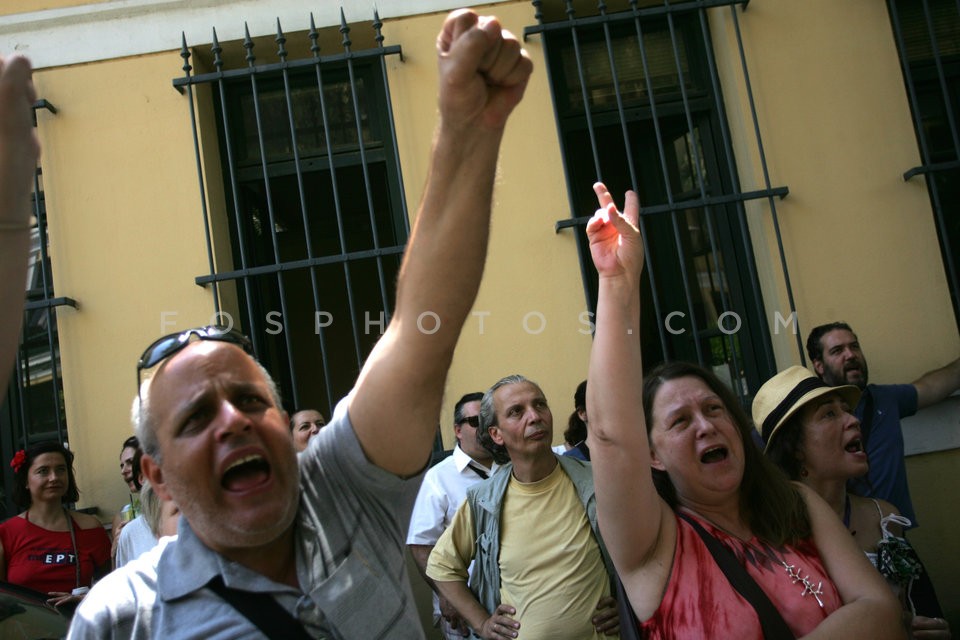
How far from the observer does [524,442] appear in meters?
3.87

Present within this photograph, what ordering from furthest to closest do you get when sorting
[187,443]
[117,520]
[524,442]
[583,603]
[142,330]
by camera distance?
[142,330], [117,520], [524,442], [583,603], [187,443]

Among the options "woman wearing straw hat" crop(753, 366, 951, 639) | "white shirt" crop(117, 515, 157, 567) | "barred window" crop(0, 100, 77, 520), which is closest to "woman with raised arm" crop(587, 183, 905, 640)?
"woman wearing straw hat" crop(753, 366, 951, 639)

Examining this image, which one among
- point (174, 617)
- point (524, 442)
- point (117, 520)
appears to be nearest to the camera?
point (174, 617)

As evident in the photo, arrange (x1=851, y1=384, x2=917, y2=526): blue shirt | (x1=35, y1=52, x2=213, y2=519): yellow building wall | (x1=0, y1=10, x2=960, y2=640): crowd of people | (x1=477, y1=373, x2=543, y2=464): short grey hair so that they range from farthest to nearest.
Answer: (x1=35, y1=52, x2=213, y2=519): yellow building wall
(x1=851, y1=384, x2=917, y2=526): blue shirt
(x1=477, y1=373, x2=543, y2=464): short grey hair
(x1=0, y1=10, x2=960, y2=640): crowd of people

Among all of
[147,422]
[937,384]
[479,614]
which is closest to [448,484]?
[479,614]

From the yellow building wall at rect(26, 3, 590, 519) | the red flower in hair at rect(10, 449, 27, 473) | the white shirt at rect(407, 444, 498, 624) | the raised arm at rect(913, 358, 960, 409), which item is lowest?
the white shirt at rect(407, 444, 498, 624)

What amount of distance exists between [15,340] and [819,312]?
4.34m

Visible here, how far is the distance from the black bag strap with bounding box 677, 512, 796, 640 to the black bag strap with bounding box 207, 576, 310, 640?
3.92 ft

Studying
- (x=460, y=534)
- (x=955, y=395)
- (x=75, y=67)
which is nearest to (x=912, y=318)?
(x=955, y=395)

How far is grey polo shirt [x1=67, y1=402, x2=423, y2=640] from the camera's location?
57.6 inches

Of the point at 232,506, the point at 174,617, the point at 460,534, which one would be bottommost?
the point at 460,534

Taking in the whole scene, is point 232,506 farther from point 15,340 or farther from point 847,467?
point 847,467

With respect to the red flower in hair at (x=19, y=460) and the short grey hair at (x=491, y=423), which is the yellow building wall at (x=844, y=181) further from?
the red flower in hair at (x=19, y=460)

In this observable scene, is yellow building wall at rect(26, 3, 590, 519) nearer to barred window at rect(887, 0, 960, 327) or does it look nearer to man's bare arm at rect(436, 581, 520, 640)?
man's bare arm at rect(436, 581, 520, 640)
